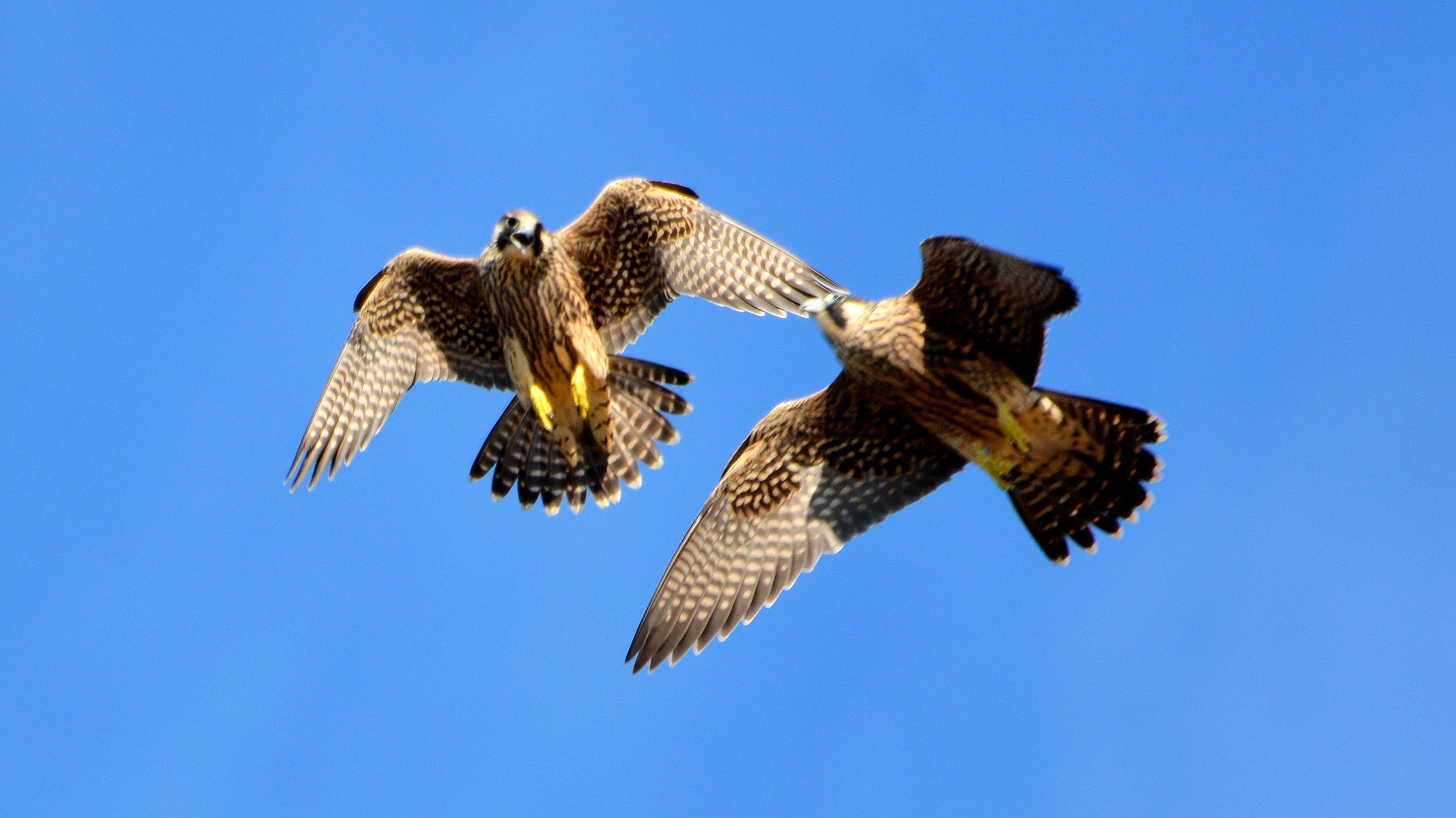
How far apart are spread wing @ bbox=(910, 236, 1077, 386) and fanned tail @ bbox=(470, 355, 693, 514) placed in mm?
1662

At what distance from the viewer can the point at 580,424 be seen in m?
9.02

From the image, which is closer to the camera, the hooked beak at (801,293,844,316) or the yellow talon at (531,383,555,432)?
the hooked beak at (801,293,844,316)

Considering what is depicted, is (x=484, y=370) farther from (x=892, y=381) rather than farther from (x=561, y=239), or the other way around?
(x=892, y=381)

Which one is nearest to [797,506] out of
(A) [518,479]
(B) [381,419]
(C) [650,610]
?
(C) [650,610]

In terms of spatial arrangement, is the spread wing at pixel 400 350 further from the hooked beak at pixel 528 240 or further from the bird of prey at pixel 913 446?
the bird of prey at pixel 913 446

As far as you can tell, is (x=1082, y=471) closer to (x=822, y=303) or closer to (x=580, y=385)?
(x=822, y=303)

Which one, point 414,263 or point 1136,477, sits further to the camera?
point 414,263

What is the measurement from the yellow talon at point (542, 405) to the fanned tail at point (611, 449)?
0.20m

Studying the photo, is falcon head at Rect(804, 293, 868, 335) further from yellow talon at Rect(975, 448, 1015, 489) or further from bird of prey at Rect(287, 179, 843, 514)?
yellow talon at Rect(975, 448, 1015, 489)

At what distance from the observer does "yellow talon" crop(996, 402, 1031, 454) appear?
26.0ft

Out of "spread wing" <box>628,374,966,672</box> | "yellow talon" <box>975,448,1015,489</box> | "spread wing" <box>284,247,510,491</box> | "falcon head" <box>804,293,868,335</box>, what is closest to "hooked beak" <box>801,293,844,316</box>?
"falcon head" <box>804,293,868,335</box>

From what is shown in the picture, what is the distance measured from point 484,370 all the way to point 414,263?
0.77m

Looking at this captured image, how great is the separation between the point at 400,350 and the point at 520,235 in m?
1.23

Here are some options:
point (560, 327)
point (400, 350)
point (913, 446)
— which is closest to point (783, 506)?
point (913, 446)
